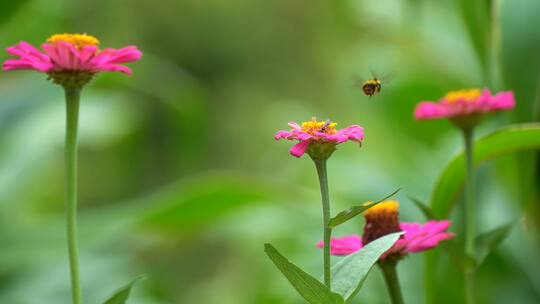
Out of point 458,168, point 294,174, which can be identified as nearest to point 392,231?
point 458,168

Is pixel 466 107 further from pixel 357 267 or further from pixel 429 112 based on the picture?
pixel 357 267

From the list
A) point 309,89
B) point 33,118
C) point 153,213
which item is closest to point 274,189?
point 153,213

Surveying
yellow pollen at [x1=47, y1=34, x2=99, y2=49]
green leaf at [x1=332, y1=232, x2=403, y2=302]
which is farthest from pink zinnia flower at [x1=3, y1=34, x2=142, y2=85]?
green leaf at [x1=332, y1=232, x2=403, y2=302]

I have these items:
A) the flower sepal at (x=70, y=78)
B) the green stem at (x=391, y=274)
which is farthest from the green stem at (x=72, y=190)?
the green stem at (x=391, y=274)

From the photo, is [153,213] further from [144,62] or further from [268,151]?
[268,151]

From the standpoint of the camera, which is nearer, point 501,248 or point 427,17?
point 501,248

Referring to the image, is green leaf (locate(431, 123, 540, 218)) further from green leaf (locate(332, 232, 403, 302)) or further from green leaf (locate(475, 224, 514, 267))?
green leaf (locate(332, 232, 403, 302))

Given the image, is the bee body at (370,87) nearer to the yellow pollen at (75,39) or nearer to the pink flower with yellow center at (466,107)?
the pink flower with yellow center at (466,107)
